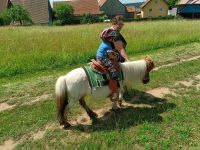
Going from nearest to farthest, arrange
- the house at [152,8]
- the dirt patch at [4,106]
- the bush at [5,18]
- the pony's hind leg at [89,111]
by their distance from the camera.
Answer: the pony's hind leg at [89,111] → the dirt patch at [4,106] → the bush at [5,18] → the house at [152,8]

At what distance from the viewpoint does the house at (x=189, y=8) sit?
5688 cm

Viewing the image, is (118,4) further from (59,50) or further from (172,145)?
(172,145)

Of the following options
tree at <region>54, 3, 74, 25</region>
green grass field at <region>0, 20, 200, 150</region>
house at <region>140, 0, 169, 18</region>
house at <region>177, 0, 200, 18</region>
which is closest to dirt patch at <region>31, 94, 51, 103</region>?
green grass field at <region>0, 20, 200, 150</region>

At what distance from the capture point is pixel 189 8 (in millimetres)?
58219

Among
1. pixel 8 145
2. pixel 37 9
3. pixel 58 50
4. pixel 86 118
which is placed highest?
pixel 37 9

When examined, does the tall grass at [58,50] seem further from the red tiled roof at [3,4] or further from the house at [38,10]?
the red tiled roof at [3,4]

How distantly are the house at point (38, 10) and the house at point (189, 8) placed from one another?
25.8m

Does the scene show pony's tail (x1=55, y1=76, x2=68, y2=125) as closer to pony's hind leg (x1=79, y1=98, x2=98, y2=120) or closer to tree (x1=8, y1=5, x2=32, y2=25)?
pony's hind leg (x1=79, y1=98, x2=98, y2=120)

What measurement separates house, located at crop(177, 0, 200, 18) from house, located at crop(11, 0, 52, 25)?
25.8 m

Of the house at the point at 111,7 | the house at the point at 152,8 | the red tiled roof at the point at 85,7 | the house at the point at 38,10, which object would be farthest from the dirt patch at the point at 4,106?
the house at the point at 152,8

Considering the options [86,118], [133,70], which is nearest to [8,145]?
[86,118]

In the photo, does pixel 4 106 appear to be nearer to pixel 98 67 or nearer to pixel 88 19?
pixel 98 67

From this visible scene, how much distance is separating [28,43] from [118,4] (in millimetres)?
49401

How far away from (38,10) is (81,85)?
159 ft
